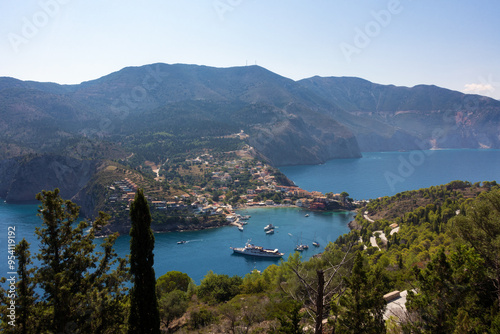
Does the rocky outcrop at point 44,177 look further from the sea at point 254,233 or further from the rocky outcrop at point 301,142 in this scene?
the rocky outcrop at point 301,142

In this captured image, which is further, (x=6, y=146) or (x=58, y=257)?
(x=6, y=146)

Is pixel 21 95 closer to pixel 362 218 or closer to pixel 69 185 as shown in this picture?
pixel 69 185

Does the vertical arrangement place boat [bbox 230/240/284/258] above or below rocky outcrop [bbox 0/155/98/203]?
below

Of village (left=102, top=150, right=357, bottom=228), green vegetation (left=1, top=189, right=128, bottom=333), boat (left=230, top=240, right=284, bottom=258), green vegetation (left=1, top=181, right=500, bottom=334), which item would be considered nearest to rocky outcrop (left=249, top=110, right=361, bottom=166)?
village (left=102, top=150, right=357, bottom=228)

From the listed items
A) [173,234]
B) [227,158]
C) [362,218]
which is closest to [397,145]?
[227,158]

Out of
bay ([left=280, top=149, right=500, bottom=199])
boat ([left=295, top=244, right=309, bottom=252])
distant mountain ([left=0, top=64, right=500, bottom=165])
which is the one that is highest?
distant mountain ([left=0, top=64, right=500, bottom=165])

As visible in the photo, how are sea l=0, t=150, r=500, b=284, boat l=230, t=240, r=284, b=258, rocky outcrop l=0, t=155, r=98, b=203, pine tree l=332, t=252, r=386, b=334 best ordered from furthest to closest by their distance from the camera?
rocky outcrop l=0, t=155, r=98, b=203 → boat l=230, t=240, r=284, b=258 → sea l=0, t=150, r=500, b=284 → pine tree l=332, t=252, r=386, b=334

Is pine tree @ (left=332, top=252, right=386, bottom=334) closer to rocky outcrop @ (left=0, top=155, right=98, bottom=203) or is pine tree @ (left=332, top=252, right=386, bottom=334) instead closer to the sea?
the sea
